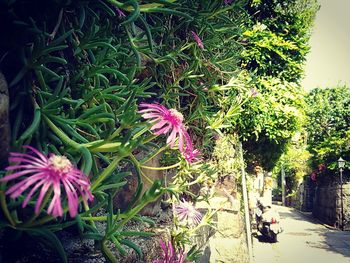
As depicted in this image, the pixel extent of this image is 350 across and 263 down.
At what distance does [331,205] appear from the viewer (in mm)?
16141

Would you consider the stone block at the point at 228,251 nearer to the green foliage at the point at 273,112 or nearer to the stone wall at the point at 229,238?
the stone wall at the point at 229,238

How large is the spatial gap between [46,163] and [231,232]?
15.4 feet

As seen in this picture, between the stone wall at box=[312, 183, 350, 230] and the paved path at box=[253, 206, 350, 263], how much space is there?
1.39 metres

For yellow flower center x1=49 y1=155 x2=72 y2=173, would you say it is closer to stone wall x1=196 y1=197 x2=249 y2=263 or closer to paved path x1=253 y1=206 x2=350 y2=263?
stone wall x1=196 y1=197 x2=249 y2=263

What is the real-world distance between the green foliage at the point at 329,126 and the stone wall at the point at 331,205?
1153mm

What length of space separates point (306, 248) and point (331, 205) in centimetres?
690

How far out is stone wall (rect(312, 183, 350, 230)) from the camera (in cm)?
1480

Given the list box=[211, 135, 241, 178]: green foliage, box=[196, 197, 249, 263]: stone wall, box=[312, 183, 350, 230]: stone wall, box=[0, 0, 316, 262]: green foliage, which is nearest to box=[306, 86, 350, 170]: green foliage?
box=[312, 183, 350, 230]: stone wall

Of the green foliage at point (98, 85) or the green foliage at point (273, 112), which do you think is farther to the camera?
the green foliage at point (273, 112)

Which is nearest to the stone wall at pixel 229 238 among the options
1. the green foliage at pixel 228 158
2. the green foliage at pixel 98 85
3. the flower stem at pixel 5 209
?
the green foliage at pixel 228 158

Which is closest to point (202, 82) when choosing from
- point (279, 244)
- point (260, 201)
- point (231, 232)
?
point (231, 232)

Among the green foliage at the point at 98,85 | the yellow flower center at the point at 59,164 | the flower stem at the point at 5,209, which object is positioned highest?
the green foliage at the point at 98,85

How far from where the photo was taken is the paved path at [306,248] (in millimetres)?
8539

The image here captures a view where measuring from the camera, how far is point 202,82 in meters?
2.28
